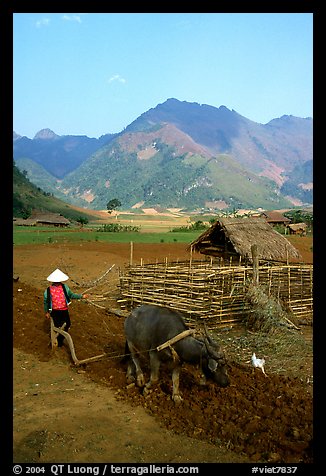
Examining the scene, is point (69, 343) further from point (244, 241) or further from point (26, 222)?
point (26, 222)

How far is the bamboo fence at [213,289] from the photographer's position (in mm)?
10766

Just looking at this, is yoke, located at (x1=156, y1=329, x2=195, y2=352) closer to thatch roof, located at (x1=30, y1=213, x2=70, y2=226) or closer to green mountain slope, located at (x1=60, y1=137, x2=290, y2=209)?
thatch roof, located at (x1=30, y1=213, x2=70, y2=226)

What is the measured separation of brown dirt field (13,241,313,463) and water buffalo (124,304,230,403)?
0.27 m

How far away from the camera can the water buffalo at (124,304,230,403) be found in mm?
6160

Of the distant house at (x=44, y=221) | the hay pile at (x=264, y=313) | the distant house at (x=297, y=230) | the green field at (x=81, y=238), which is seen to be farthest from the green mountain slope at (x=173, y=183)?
the hay pile at (x=264, y=313)

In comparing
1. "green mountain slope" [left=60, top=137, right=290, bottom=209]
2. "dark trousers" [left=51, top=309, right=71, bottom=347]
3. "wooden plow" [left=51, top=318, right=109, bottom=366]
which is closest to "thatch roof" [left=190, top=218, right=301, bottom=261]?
"dark trousers" [left=51, top=309, right=71, bottom=347]

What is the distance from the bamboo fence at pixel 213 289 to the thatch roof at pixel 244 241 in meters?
1.12

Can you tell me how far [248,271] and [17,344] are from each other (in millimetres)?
6090

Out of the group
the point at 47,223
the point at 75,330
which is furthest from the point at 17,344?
the point at 47,223

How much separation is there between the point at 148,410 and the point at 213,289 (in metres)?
4.83

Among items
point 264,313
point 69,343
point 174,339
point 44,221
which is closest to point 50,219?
point 44,221

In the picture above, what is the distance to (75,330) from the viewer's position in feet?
31.7

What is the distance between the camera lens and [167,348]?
6508 millimetres
